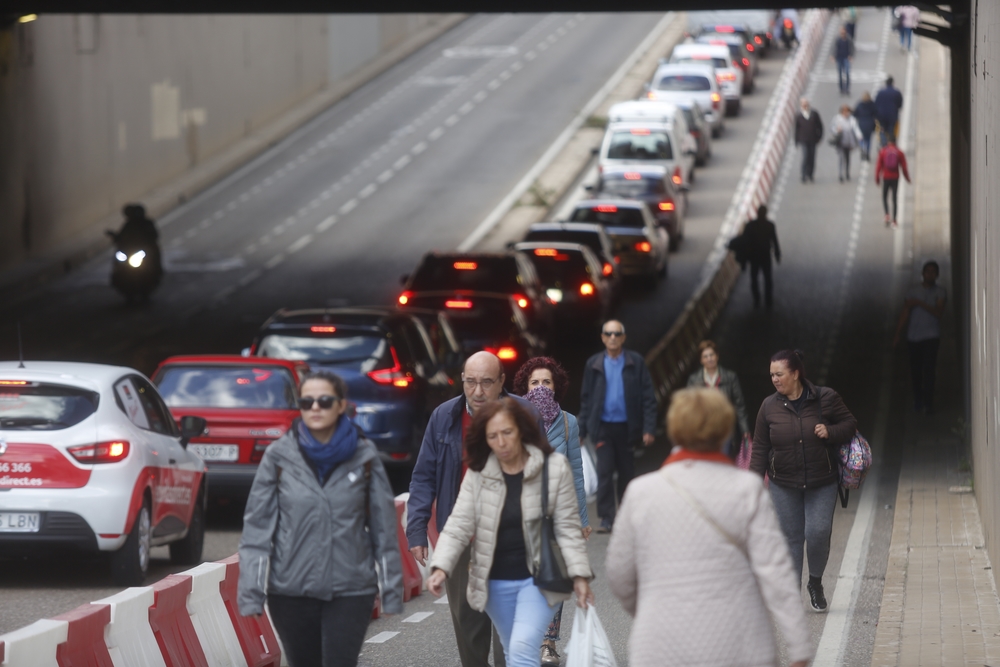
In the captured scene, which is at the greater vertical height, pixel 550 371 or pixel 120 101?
pixel 550 371

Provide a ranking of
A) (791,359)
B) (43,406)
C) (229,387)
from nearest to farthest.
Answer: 1. (791,359)
2. (43,406)
3. (229,387)

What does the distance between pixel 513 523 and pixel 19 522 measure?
5.22 meters

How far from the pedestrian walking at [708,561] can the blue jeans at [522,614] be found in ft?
4.28

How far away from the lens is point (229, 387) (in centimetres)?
1452

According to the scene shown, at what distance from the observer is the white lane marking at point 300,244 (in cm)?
3700

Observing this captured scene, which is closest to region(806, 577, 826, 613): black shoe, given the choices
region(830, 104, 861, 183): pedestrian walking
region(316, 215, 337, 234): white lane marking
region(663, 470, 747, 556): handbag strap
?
region(663, 470, 747, 556): handbag strap

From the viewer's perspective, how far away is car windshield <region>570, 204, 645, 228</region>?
107 feet

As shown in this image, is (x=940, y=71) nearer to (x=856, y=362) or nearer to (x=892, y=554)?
(x=856, y=362)

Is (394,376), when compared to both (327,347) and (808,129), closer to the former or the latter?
(327,347)

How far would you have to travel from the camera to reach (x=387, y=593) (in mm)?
6332

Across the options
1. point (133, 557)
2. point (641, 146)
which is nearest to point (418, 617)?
point (133, 557)

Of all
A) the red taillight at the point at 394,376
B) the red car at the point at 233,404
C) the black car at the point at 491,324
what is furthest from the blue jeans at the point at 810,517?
the black car at the point at 491,324

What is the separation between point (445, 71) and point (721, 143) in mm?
13258

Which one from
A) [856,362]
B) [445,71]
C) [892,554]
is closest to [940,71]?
[445,71]
